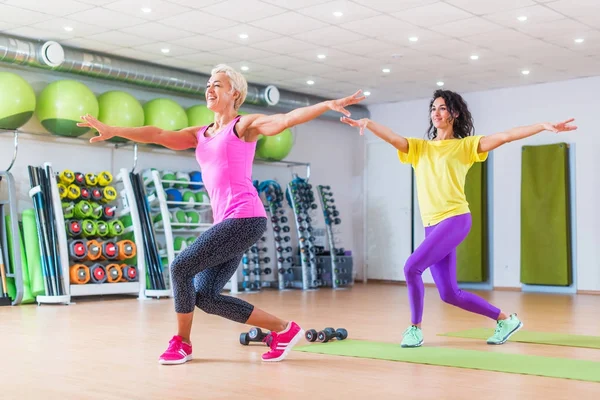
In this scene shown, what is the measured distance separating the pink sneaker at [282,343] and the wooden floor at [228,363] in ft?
0.20

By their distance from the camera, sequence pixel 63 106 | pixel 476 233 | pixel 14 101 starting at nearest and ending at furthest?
1. pixel 14 101
2. pixel 63 106
3. pixel 476 233

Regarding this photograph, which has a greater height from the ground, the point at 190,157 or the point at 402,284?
the point at 190,157

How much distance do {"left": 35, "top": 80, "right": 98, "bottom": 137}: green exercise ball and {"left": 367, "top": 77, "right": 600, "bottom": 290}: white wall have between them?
16.9 feet

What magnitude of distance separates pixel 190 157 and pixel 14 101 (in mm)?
2840

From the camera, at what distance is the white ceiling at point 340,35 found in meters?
6.66

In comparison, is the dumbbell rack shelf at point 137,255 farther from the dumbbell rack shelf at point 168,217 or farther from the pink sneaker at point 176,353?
the pink sneaker at point 176,353

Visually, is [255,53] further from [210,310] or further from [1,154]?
[210,310]

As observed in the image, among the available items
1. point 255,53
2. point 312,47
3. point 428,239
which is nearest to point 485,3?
point 312,47

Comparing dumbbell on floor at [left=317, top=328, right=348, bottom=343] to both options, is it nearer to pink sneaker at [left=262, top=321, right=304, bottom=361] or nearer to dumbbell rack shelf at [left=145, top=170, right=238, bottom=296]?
pink sneaker at [left=262, top=321, right=304, bottom=361]

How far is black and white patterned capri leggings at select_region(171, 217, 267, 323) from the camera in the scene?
3400 millimetres

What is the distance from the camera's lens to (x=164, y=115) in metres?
8.34

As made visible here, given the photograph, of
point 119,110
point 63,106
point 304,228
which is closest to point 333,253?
point 304,228

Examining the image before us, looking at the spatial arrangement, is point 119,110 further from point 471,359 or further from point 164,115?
point 471,359

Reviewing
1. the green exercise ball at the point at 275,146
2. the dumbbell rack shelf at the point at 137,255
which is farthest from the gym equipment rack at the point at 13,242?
the green exercise ball at the point at 275,146
